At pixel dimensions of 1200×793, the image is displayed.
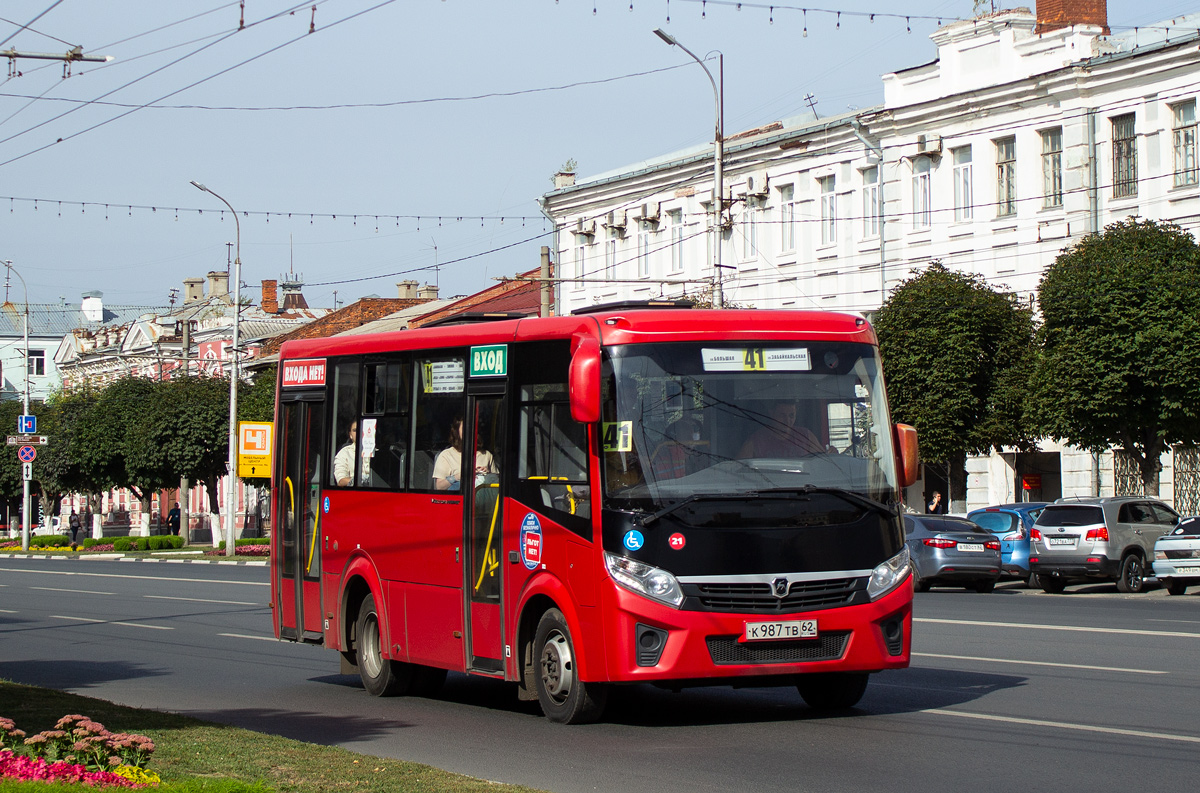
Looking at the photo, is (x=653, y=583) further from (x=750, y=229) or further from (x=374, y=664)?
(x=750, y=229)

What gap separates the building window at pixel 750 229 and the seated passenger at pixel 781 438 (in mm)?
38777

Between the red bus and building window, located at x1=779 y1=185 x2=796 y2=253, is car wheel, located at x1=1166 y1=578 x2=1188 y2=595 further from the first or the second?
building window, located at x1=779 y1=185 x2=796 y2=253

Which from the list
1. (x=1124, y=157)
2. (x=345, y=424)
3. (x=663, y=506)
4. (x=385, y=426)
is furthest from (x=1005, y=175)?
(x=663, y=506)

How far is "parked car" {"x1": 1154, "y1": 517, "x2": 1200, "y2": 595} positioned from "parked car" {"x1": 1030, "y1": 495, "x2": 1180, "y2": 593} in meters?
1.18

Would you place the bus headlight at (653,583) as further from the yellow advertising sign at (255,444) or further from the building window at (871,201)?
the building window at (871,201)

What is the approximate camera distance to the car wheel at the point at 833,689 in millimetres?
11742

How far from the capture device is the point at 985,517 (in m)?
32.4

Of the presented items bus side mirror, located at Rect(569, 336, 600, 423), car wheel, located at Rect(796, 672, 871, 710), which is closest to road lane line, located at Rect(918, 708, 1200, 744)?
car wheel, located at Rect(796, 672, 871, 710)

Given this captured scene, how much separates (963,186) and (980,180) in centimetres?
83

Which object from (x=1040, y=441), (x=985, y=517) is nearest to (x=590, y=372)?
(x=985, y=517)

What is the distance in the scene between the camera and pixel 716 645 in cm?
1060

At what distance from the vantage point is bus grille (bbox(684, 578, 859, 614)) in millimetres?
10641

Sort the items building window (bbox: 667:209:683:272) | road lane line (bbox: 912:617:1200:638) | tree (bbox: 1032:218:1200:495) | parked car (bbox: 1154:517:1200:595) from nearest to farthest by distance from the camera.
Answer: road lane line (bbox: 912:617:1200:638)
parked car (bbox: 1154:517:1200:595)
tree (bbox: 1032:218:1200:495)
building window (bbox: 667:209:683:272)

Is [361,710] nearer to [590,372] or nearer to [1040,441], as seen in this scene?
[590,372]
